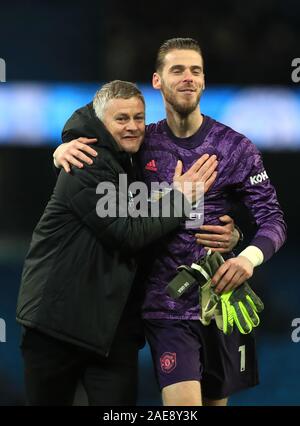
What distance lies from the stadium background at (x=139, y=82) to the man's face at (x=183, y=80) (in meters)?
3.54

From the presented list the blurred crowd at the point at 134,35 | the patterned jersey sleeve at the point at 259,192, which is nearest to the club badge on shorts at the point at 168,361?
the patterned jersey sleeve at the point at 259,192

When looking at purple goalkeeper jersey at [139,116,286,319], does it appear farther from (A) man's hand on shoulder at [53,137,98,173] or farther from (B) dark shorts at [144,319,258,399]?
(A) man's hand on shoulder at [53,137,98,173]

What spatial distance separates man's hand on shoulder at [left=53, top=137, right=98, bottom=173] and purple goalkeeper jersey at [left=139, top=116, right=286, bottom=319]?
0.94ft

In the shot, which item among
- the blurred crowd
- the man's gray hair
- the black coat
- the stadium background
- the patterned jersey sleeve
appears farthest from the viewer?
the blurred crowd

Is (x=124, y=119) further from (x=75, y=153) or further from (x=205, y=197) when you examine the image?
(x=205, y=197)

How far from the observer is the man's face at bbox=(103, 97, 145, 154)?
9.90 feet

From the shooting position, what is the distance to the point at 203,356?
124 inches

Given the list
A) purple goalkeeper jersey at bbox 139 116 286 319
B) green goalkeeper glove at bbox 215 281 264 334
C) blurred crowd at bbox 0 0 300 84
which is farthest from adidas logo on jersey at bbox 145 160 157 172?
blurred crowd at bbox 0 0 300 84

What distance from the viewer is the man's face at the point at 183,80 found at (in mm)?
3107

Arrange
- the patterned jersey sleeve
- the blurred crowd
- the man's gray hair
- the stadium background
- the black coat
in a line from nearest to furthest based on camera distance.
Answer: the black coat → the man's gray hair → the patterned jersey sleeve → the stadium background → the blurred crowd

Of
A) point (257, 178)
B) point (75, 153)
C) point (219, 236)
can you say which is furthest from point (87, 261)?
point (257, 178)

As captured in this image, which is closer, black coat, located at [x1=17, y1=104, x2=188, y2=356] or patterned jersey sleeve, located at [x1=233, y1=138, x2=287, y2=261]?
black coat, located at [x1=17, y1=104, x2=188, y2=356]

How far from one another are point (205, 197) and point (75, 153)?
495mm

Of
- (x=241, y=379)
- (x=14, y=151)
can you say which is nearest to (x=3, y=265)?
(x=14, y=151)
